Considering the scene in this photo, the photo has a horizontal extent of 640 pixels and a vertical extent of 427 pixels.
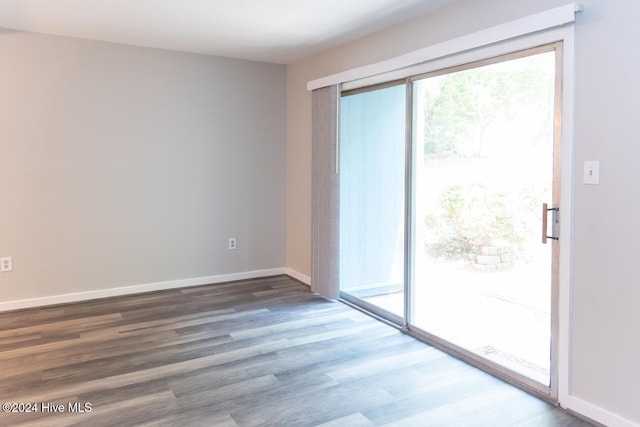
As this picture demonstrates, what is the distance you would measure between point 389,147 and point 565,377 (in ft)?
7.02

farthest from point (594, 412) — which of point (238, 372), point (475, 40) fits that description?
point (475, 40)

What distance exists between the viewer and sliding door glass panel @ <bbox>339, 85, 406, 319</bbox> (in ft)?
12.4

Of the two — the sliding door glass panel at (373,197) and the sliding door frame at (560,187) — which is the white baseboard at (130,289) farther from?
the sliding door frame at (560,187)

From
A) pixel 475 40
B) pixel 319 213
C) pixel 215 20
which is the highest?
pixel 215 20

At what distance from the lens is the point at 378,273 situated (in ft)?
13.5

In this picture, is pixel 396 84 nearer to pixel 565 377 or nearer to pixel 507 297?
pixel 507 297

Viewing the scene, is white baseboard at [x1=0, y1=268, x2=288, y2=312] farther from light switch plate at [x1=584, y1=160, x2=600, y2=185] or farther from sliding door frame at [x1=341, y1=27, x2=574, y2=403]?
light switch plate at [x1=584, y1=160, x2=600, y2=185]

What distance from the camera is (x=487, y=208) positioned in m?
3.05

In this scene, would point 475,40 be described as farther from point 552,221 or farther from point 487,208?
point 552,221

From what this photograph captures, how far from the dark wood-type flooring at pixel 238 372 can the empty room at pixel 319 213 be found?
0.06ft

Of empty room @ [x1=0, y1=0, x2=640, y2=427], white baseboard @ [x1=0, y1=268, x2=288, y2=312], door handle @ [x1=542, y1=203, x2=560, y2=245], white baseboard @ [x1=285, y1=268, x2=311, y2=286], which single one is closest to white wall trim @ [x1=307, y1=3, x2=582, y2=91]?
empty room @ [x1=0, y1=0, x2=640, y2=427]

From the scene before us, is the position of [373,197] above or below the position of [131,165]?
below

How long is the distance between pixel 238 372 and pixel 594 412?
1956mm

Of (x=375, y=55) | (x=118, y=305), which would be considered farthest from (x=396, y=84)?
(x=118, y=305)
